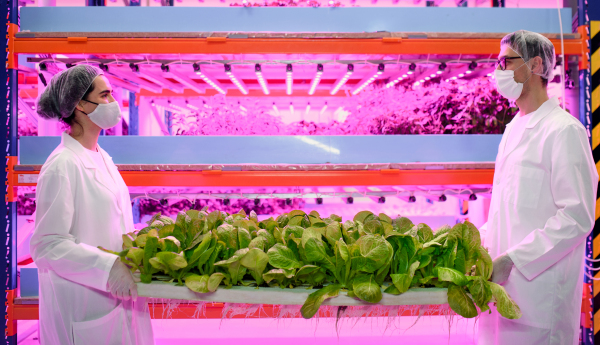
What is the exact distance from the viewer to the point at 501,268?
1.40 metres

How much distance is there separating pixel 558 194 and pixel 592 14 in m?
1.98

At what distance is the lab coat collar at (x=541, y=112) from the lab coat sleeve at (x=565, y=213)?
0.17 meters

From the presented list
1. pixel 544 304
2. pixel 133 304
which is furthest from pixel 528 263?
pixel 133 304

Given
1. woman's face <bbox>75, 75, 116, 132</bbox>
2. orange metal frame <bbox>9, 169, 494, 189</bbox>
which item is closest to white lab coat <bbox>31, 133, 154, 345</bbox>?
woman's face <bbox>75, 75, 116, 132</bbox>

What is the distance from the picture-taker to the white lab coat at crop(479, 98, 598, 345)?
1433 mm

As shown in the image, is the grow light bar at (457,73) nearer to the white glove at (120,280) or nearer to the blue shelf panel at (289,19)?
the blue shelf panel at (289,19)

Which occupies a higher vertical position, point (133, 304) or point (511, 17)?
point (511, 17)

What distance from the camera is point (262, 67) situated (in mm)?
3035

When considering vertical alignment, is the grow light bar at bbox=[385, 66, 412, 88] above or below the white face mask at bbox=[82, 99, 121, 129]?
above

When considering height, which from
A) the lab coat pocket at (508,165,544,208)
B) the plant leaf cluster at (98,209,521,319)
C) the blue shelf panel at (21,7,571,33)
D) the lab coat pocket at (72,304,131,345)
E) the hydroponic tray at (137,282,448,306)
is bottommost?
the lab coat pocket at (72,304,131,345)

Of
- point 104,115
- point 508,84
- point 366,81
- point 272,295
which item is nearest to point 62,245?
point 104,115

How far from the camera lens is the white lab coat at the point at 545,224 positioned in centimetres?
143

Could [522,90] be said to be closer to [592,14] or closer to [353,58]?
[353,58]

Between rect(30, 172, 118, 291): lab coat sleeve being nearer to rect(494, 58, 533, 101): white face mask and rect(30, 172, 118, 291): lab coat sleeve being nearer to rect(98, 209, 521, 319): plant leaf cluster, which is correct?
rect(98, 209, 521, 319): plant leaf cluster
